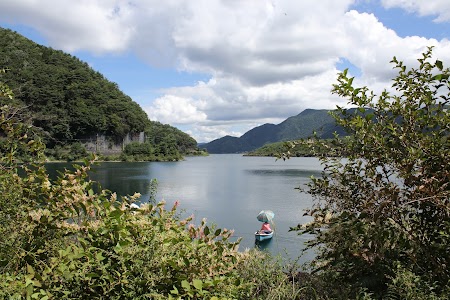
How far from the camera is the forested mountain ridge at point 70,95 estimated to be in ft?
388

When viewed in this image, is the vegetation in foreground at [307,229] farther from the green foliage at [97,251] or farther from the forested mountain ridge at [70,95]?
the forested mountain ridge at [70,95]

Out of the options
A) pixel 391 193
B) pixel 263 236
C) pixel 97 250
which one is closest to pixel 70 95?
pixel 263 236

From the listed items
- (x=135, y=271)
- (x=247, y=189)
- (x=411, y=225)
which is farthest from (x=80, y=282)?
(x=247, y=189)

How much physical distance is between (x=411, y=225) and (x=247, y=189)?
45.4 meters

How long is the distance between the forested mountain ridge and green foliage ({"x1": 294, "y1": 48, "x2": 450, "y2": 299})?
118 meters

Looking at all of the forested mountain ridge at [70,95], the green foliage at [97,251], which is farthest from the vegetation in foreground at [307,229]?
the forested mountain ridge at [70,95]

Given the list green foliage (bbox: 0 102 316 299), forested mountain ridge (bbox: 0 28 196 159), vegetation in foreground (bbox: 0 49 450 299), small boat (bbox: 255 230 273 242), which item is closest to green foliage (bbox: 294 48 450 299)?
vegetation in foreground (bbox: 0 49 450 299)

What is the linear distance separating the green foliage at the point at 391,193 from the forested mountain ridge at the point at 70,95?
118 m

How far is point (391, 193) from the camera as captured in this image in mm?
2807

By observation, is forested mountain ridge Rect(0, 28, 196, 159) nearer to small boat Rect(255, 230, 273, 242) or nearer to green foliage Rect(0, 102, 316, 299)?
small boat Rect(255, 230, 273, 242)

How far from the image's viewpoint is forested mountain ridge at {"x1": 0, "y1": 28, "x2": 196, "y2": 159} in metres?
118

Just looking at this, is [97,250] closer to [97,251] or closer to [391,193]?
[97,251]

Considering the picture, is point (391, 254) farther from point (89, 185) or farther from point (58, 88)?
point (58, 88)

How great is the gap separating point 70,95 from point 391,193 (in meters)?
139
